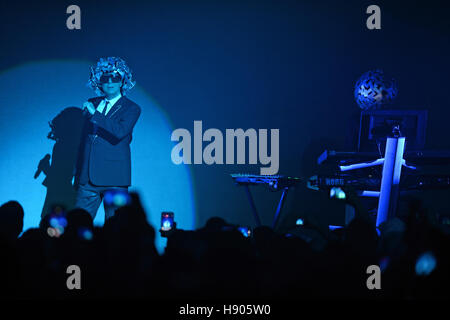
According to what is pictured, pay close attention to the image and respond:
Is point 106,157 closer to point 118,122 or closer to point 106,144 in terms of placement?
point 106,144

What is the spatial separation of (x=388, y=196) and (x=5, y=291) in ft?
7.36

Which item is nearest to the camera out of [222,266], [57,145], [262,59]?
[222,266]

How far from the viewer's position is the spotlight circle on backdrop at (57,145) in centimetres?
426

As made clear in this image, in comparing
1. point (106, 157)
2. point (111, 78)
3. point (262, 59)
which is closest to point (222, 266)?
point (106, 157)

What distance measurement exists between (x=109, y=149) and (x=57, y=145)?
150 cm

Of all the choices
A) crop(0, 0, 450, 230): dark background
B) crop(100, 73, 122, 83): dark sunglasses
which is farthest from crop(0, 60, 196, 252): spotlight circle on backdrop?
crop(100, 73, 122, 83): dark sunglasses

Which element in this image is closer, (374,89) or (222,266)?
(222,266)

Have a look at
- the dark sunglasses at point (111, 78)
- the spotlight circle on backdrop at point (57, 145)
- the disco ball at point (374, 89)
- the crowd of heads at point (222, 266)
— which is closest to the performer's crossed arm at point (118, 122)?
the dark sunglasses at point (111, 78)

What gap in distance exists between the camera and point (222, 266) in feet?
4.20

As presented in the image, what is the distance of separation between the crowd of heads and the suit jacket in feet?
5.64

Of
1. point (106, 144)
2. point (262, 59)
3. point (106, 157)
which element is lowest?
point (106, 157)

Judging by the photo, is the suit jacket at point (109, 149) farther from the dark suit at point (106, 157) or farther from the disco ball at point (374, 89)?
the disco ball at point (374, 89)
